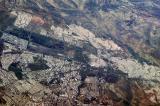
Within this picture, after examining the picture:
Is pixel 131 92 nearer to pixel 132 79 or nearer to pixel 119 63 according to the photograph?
pixel 132 79

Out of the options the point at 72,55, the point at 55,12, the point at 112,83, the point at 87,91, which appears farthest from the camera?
the point at 55,12

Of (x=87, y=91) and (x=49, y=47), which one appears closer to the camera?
(x=87, y=91)

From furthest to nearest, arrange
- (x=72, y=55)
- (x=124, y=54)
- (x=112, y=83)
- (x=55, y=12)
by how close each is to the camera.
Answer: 1. (x=55, y=12)
2. (x=124, y=54)
3. (x=72, y=55)
4. (x=112, y=83)

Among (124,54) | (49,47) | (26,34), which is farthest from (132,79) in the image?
(26,34)

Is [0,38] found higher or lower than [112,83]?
higher

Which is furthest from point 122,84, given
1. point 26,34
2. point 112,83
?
point 26,34

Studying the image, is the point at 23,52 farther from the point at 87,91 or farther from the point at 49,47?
the point at 87,91
